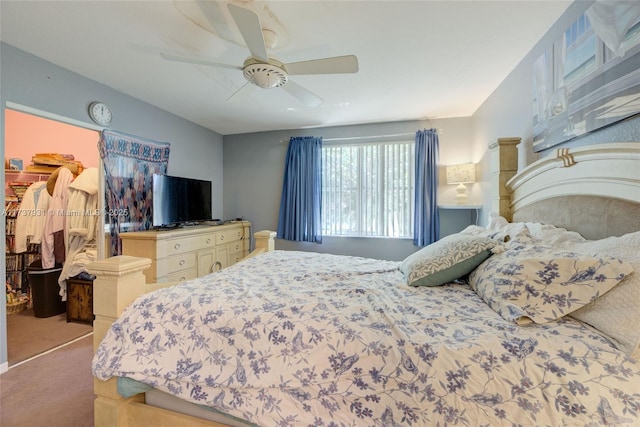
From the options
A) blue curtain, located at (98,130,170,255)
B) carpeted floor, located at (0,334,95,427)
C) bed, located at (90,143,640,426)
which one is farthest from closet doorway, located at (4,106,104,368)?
bed, located at (90,143,640,426)

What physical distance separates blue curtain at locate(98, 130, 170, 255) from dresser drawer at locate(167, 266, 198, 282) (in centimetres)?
62

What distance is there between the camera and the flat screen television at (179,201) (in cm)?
285

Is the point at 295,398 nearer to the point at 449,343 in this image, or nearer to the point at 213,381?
the point at 213,381

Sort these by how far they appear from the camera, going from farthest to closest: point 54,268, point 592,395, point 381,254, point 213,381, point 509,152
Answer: point 381,254, point 54,268, point 509,152, point 213,381, point 592,395

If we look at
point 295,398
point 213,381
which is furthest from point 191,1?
point 295,398

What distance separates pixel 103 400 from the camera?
1097mm

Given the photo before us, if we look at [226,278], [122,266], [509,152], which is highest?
[509,152]

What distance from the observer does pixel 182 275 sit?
2.85 m

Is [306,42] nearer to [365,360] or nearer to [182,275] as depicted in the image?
[365,360]

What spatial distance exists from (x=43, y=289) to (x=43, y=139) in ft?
6.23

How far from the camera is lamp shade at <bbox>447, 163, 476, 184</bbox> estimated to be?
308 cm

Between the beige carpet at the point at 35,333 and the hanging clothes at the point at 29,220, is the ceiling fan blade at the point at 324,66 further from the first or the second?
the hanging clothes at the point at 29,220

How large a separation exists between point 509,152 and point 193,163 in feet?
12.3

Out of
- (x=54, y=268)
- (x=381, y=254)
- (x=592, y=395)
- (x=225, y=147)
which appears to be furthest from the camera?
(x=225, y=147)
